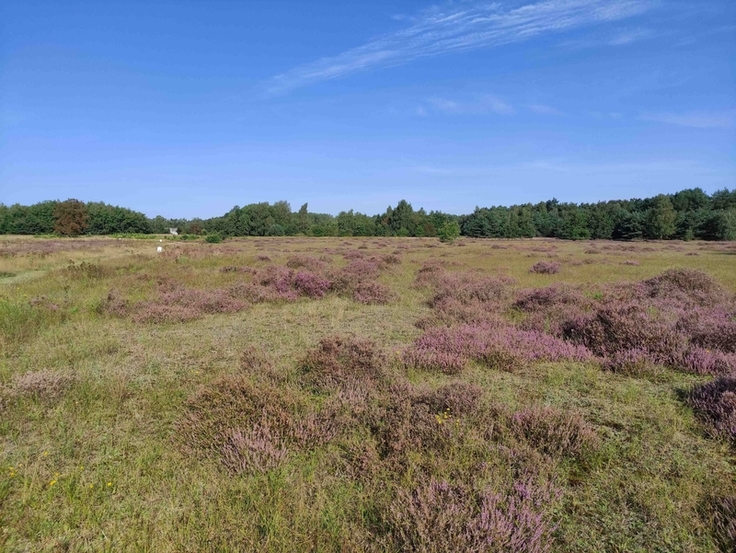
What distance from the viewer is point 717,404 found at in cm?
429

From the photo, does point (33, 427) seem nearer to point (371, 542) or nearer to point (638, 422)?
point (371, 542)

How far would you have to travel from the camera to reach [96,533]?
2.77m

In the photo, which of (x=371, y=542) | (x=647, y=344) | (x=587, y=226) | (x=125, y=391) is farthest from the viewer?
(x=587, y=226)

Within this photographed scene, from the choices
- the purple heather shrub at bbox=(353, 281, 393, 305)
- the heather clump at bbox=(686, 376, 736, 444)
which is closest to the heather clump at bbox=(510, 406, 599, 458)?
the heather clump at bbox=(686, 376, 736, 444)

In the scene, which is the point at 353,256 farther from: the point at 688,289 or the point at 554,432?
the point at 554,432

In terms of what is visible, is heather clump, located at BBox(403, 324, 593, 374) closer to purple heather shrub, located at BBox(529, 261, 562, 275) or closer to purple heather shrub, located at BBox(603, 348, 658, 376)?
purple heather shrub, located at BBox(603, 348, 658, 376)

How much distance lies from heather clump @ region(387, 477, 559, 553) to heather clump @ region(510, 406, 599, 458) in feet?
2.61

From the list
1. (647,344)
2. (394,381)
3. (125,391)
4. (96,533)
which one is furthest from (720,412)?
(125,391)

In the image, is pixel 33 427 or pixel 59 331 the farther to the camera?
pixel 59 331

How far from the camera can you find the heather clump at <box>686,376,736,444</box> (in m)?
3.95

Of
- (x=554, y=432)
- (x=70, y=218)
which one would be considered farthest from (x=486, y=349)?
(x=70, y=218)

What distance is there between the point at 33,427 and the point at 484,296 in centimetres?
1080

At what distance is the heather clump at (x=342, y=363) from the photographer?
5.42m

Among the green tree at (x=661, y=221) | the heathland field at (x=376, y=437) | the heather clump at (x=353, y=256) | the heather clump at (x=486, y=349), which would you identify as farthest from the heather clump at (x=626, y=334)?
the green tree at (x=661, y=221)
